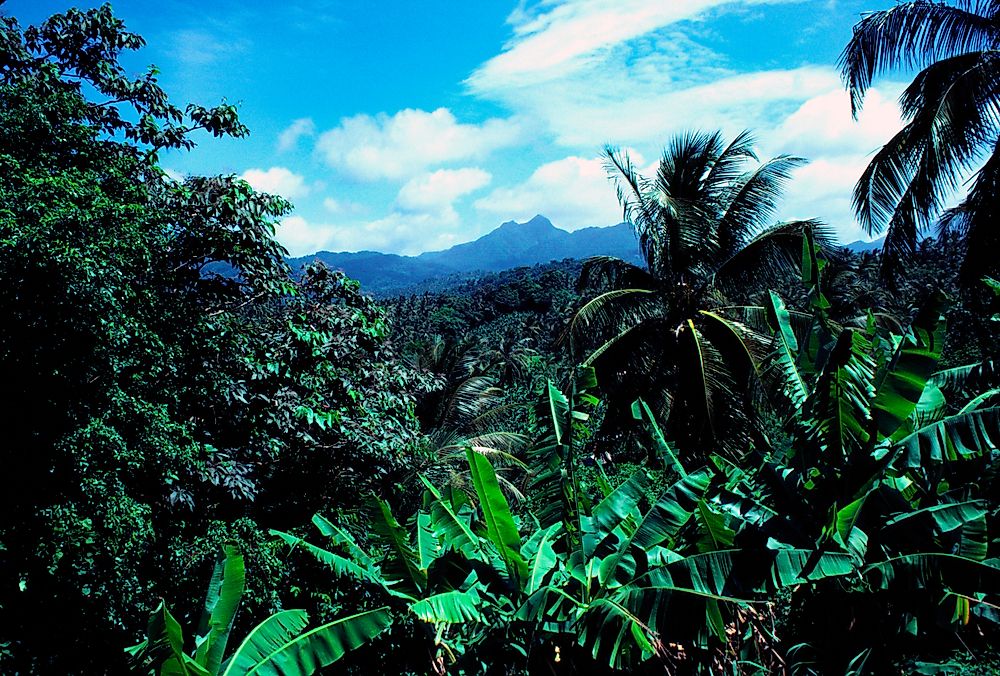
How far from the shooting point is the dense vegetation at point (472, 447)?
3.61 m

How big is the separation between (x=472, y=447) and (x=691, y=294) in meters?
4.90

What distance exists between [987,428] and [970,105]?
6.42m

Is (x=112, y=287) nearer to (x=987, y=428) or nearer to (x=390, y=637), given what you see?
(x=390, y=637)

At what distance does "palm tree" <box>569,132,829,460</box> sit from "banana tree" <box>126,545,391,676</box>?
7.67 m

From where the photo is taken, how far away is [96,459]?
6020 millimetres

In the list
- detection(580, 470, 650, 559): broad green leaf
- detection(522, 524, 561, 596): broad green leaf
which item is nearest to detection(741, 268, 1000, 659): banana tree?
detection(580, 470, 650, 559): broad green leaf

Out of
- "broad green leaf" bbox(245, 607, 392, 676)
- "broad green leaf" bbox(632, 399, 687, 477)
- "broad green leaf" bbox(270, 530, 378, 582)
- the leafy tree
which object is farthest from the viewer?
the leafy tree

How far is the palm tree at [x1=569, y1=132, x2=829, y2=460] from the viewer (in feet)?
33.7

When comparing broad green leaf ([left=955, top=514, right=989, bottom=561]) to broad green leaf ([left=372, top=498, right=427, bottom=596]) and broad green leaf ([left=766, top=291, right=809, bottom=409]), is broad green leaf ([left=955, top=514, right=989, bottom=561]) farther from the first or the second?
broad green leaf ([left=372, top=498, right=427, bottom=596])

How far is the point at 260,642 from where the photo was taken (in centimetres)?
334

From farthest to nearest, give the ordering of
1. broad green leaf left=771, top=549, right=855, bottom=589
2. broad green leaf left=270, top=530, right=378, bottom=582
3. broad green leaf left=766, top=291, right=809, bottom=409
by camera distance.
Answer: broad green leaf left=766, top=291, right=809, bottom=409, broad green leaf left=270, top=530, right=378, bottom=582, broad green leaf left=771, top=549, right=855, bottom=589

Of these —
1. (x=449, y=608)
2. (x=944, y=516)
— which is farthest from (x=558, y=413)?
(x=944, y=516)

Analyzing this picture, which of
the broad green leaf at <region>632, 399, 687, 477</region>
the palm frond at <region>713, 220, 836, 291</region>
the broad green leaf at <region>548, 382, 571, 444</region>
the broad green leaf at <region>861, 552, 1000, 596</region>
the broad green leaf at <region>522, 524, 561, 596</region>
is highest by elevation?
the palm frond at <region>713, 220, 836, 291</region>

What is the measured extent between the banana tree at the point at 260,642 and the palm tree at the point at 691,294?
767 cm
